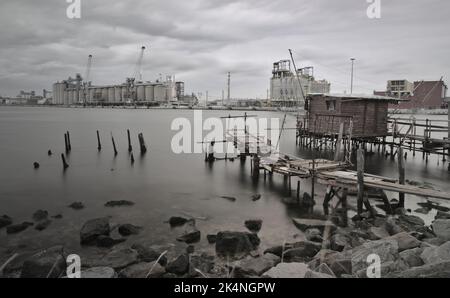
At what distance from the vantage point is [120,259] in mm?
12461

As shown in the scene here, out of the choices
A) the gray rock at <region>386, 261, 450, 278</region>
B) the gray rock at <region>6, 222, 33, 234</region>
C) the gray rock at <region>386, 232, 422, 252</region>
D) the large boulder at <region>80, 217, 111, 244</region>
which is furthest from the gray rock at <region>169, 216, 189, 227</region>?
the gray rock at <region>386, 261, 450, 278</region>

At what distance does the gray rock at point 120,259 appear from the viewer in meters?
12.1

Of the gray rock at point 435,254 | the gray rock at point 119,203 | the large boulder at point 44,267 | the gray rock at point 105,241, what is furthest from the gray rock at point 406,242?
the gray rock at point 119,203

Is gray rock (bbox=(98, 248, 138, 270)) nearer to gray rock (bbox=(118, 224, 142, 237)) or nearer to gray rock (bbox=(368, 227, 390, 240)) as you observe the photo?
gray rock (bbox=(118, 224, 142, 237))

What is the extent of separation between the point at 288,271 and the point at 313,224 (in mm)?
5376

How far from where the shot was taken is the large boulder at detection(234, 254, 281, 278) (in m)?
11.0

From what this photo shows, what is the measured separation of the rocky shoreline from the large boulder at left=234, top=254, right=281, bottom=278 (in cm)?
3

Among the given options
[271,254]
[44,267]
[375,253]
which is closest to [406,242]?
[375,253]

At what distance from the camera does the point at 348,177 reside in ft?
59.0

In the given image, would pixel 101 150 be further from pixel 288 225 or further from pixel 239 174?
pixel 288 225

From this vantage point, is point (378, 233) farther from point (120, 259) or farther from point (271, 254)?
point (120, 259)

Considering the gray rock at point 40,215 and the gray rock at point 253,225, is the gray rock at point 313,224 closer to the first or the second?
the gray rock at point 253,225

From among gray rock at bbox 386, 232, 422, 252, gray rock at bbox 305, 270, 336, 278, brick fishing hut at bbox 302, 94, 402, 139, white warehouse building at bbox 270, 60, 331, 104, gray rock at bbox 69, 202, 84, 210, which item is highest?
white warehouse building at bbox 270, 60, 331, 104
